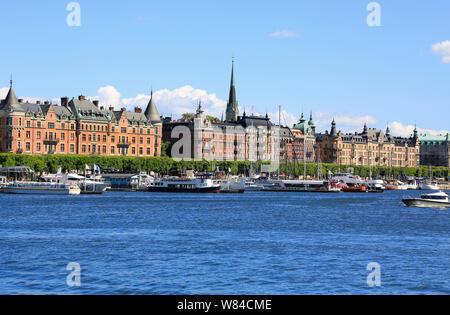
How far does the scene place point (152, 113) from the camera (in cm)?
15525

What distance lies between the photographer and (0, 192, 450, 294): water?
29078 millimetres

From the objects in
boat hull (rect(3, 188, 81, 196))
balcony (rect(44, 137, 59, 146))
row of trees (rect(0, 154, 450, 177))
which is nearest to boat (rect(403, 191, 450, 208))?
boat hull (rect(3, 188, 81, 196))

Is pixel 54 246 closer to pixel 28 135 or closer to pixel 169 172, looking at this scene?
pixel 28 135

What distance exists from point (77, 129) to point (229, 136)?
46287 millimetres

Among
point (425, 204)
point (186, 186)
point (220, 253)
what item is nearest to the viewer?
point (220, 253)

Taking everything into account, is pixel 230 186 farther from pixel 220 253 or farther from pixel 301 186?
pixel 220 253

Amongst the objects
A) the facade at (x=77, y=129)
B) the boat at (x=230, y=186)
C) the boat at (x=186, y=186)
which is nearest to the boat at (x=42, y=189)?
the boat at (x=186, y=186)

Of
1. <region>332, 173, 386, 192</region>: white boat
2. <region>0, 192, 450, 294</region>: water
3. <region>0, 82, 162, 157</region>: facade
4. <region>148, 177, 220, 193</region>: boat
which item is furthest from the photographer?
<region>332, 173, 386, 192</region>: white boat

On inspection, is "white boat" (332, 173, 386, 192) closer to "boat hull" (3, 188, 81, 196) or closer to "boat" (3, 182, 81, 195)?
"boat" (3, 182, 81, 195)

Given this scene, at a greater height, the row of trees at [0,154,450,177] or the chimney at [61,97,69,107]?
the chimney at [61,97,69,107]

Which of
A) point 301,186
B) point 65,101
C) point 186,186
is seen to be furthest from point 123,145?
point 301,186

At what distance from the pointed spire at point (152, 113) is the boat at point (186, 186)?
1488 inches

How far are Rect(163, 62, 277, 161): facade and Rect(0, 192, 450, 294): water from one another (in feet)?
332
